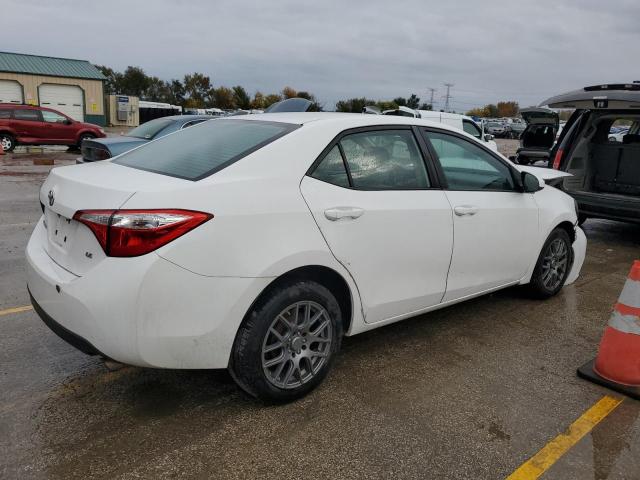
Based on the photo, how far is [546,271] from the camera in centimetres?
477

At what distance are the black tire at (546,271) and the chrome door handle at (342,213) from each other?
7.56 feet

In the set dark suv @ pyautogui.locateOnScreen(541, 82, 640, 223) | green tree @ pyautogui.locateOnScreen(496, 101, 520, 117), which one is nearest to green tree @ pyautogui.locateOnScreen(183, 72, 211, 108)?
green tree @ pyautogui.locateOnScreen(496, 101, 520, 117)

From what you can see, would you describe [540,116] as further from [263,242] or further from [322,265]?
[263,242]

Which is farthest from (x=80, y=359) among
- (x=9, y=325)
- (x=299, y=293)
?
(x=299, y=293)

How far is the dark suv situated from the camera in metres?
7.16

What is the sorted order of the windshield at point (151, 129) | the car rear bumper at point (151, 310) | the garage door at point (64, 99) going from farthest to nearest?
the garage door at point (64, 99), the windshield at point (151, 129), the car rear bumper at point (151, 310)

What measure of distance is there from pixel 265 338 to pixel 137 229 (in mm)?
850

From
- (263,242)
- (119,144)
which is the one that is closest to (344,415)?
(263,242)

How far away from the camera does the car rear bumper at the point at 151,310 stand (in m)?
2.39

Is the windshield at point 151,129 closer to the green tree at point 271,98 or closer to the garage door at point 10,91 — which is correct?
the garage door at point 10,91

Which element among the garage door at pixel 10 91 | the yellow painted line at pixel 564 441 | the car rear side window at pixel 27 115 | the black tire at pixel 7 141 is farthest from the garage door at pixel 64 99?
the yellow painted line at pixel 564 441

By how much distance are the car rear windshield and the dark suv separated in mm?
5341

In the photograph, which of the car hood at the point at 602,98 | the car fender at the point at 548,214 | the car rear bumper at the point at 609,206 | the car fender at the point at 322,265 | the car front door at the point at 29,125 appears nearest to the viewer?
the car fender at the point at 322,265

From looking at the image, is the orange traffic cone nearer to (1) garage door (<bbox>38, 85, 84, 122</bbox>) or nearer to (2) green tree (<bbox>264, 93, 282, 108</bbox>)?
(1) garage door (<bbox>38, 85, 84, 122</bbox>)
